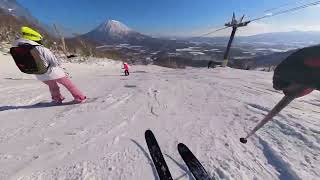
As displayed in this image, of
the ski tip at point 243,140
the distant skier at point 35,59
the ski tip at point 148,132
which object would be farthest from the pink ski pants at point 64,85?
the ski tip at point 243,140

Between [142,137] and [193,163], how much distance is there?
1153 mm

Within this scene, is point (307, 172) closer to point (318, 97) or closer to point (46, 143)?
point (46, 143)

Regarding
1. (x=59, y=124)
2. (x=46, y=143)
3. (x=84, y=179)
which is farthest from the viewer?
(x=59, y=124)

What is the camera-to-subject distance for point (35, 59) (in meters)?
5.85

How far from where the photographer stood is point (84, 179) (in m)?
3.13

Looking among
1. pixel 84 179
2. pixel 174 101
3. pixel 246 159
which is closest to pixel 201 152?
pixel 246 159

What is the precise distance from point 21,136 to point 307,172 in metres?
4.06

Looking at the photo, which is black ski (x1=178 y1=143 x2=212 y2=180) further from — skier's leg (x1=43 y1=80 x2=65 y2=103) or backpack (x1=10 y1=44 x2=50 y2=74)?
skier's leg (x1=43 y1=80 x2=65 y2=103)

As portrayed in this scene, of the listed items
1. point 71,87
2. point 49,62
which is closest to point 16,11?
point 71,87

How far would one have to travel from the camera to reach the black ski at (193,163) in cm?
324

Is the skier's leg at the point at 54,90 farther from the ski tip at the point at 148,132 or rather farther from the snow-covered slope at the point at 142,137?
the ski tip at the point at 148,132

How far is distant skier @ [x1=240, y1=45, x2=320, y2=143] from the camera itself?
149 centimetres

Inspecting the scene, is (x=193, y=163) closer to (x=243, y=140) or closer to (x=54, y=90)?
(x=243, y=140)

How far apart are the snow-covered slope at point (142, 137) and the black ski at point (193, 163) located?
75mm
